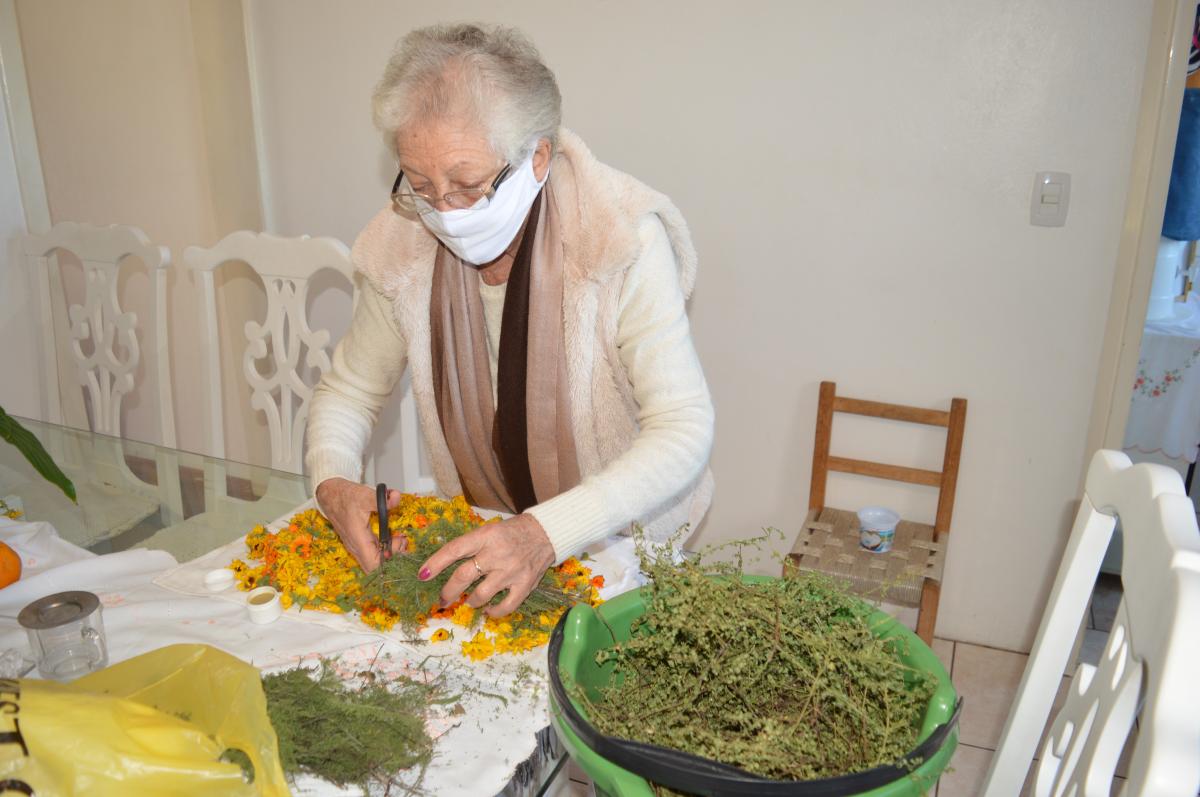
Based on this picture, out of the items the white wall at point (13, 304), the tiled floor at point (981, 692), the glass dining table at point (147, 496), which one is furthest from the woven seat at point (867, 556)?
the white wall at point (13, 304)

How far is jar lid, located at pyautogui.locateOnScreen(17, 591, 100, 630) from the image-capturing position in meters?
0.95

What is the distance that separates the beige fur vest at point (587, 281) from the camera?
144cm

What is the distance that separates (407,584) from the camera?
109 centimetres

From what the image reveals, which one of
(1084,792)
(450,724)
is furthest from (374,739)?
(1084,792)

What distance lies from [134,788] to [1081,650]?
2457mm

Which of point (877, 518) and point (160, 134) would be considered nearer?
point (877, 518)

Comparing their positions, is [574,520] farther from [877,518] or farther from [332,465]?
[877,518]

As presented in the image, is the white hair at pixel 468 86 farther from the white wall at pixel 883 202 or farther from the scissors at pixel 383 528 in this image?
the white wall at pixel 883 202

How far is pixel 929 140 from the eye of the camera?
2068 mm

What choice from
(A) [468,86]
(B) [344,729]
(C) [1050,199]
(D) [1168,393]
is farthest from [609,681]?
(D) [1168,393]

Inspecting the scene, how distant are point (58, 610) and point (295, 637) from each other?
258mm

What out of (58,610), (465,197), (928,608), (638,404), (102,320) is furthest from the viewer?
(102,320)

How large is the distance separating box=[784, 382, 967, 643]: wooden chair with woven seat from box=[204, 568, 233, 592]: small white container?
4.28 ft

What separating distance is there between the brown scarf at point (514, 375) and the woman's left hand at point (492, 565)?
431mm
